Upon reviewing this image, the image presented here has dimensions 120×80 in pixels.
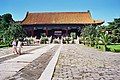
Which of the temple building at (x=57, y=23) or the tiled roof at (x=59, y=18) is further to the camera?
the tiled roof at (x=59, y=18)

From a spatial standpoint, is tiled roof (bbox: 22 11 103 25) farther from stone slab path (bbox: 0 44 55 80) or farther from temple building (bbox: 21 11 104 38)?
stone slab path (bbox: 0 44 55 80)

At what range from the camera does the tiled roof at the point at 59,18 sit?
4820cm

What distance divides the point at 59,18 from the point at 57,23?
265 cm

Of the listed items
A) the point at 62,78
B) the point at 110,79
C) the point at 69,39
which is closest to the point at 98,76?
the point at 110,79

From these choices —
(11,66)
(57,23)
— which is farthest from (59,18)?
(11,66)

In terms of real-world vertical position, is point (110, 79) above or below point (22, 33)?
below

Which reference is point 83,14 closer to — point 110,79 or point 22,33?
point 22,33

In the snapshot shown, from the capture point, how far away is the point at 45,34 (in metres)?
49.9

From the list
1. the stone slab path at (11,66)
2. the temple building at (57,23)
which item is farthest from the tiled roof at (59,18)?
the stone slab path at (11,66)

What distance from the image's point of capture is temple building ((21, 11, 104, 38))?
158 ft

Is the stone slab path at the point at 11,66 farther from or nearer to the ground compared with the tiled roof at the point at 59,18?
nearer to the ground

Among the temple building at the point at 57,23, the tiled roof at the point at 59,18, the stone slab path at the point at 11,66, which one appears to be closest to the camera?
the stone slab path at the point at 11,66

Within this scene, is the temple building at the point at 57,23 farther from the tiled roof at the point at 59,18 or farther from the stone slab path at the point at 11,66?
the stone slab path at the point at 11,66

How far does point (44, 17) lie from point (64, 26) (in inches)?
205
